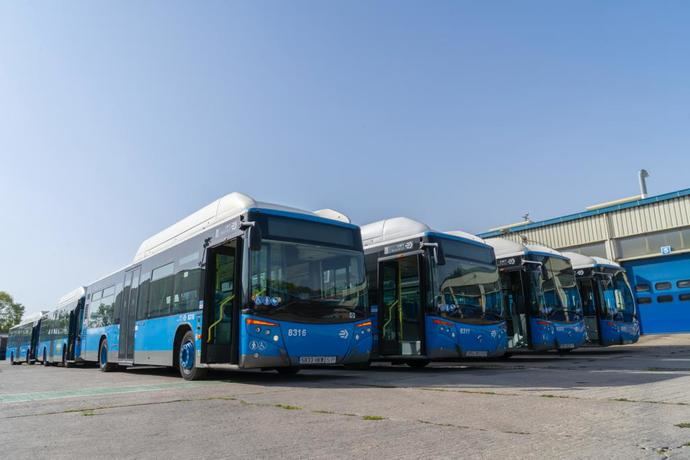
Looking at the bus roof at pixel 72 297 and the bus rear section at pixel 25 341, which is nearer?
the bus roof at pixel 72 297

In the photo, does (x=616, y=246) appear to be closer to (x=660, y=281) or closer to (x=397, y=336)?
(x=660, y=281)

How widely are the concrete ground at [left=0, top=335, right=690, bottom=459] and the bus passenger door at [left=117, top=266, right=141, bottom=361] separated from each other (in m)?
5.73

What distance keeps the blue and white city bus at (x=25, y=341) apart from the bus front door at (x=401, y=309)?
925 inches

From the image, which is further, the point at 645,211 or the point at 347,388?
the point at 645,211

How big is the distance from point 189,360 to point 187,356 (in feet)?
0.46

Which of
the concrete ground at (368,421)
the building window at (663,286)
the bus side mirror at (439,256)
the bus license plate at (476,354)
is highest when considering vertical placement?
the building window at (663,286)

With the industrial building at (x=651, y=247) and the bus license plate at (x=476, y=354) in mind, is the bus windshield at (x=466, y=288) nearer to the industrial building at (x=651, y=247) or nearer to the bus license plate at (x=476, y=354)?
the bus license plate at (x=476, y=354)

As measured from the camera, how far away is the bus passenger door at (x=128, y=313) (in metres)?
13.4

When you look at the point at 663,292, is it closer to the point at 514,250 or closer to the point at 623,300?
the point at 623,300

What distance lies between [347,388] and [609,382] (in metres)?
3.70

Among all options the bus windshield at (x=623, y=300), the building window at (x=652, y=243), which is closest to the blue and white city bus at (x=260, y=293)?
the bus windshield at (x=623, y=300)

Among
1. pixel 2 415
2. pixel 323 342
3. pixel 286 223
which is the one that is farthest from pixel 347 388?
pixel 2 415

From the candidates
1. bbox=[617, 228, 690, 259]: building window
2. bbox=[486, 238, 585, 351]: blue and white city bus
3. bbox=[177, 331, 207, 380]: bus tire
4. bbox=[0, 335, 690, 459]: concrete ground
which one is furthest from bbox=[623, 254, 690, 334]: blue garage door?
bbox=[177, 331, 207, 380]: bus tire

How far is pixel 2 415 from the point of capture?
569 cm
